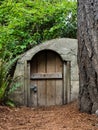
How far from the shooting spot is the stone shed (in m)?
5.01

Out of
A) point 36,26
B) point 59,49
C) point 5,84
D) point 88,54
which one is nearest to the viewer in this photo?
point 88,54

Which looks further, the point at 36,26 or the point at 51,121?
the point at 36,26

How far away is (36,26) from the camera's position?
19.9 ft

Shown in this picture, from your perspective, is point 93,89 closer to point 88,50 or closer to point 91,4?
point 88,50

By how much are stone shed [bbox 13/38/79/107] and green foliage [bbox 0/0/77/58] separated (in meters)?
0.65

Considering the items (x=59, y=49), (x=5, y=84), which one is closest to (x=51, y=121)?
(x=5, y=84)

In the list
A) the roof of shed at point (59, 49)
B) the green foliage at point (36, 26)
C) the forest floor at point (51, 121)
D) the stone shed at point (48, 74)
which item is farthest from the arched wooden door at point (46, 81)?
the forest floor at point (51, 121)

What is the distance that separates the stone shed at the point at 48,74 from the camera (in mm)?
5008

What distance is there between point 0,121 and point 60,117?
716mm

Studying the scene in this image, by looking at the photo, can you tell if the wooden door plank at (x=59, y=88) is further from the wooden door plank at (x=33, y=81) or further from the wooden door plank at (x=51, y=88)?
the wooden door plank at (x=33, y=81)

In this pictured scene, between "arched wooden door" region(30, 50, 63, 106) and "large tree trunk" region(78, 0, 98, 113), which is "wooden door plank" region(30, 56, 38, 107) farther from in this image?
"large tree trunk" region(78, 0, 98, 113)

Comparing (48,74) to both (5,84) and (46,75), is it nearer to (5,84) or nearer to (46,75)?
(46,75)

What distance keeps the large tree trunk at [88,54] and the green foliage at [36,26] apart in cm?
221

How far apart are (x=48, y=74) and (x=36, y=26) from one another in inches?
56.6
